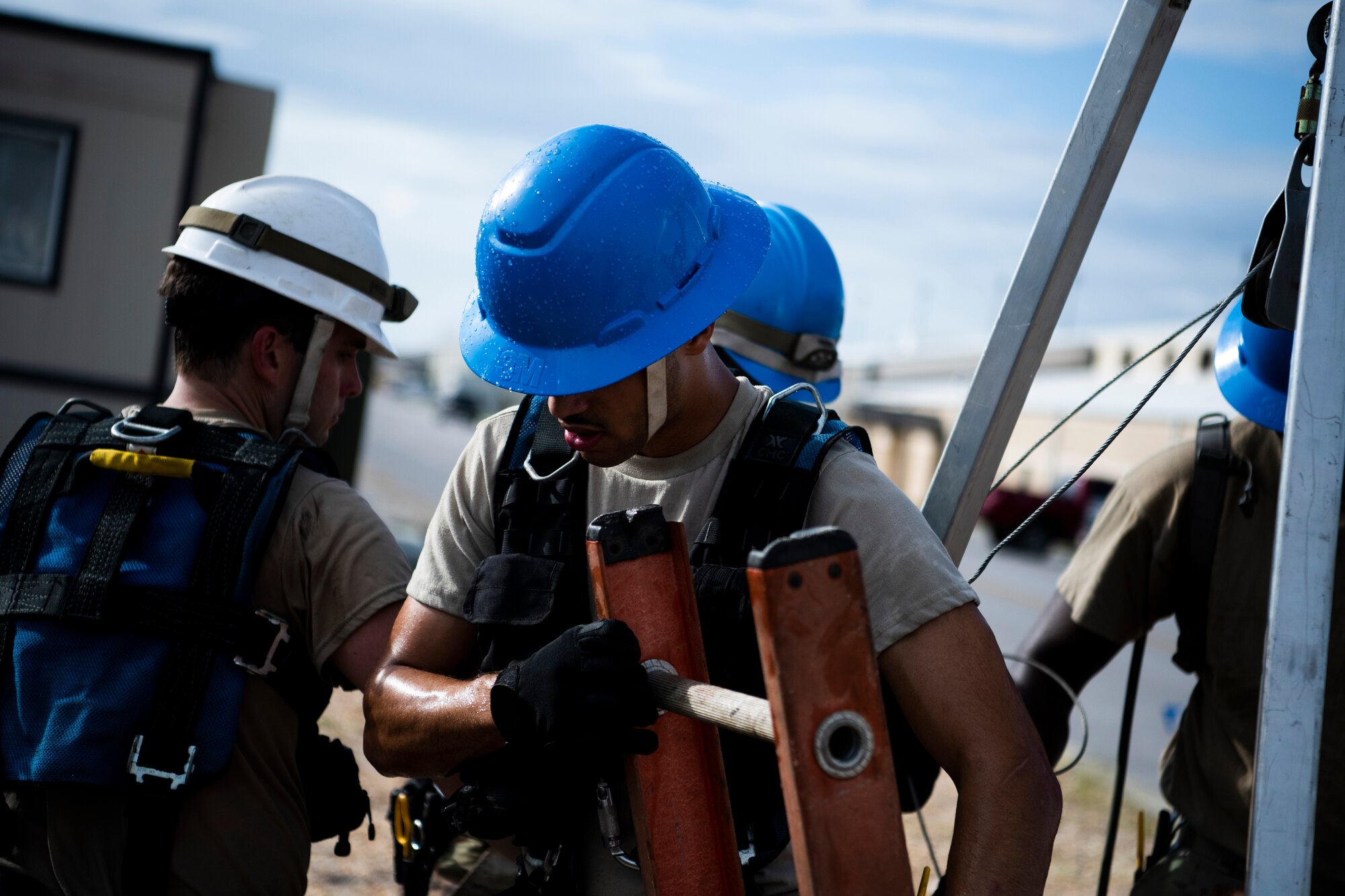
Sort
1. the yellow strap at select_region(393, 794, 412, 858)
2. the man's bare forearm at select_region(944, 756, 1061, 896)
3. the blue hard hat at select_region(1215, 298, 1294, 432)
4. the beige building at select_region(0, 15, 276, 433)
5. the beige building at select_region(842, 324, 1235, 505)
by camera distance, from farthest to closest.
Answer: the beige building at select_region(842, 324, 1235, 505) < the beige building at select_region(0, 15, 276, 433) < the yellow strap at select_region(393, 794, 412, 858) < the blue hard hat at select_region(1215, 298, 1294, 432) < the man's bare forearm at select_region(944, 756, 1061, 896)

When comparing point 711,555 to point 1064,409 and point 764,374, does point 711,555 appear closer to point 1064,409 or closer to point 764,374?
point 764,374

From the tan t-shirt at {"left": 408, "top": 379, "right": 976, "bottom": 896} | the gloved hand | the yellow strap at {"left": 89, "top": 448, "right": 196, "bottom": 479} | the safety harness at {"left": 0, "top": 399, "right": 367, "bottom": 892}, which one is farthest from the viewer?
the yellow strap at {"left": 89, "top": 448, "right": 196, "bottom": 479}

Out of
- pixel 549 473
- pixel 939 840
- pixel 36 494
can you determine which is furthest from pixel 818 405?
pixel 939 840

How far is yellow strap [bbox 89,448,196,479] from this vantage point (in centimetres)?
214

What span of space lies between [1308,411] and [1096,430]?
32.3 metres

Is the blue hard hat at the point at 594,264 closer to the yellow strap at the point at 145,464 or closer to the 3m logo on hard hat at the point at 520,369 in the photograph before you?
the 3m logo on hard hat at the point at 520,369

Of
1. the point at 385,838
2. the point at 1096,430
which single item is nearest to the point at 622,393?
the point at 385,838

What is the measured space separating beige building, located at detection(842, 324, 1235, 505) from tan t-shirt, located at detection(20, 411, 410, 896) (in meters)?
19.6

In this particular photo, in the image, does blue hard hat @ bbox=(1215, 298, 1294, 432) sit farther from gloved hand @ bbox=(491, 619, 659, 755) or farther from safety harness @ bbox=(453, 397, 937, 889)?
gloved hand @ bbox=(491, 619, 659, 755)

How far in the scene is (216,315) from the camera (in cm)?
253

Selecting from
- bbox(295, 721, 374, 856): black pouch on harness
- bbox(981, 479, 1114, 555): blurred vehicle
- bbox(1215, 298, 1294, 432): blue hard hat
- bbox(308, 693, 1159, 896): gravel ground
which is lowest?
bbox(981, 479, 1114, 555): blurred vehicle

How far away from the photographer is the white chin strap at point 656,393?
1.85 metres

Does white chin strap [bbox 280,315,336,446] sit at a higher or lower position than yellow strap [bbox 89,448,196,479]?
higher

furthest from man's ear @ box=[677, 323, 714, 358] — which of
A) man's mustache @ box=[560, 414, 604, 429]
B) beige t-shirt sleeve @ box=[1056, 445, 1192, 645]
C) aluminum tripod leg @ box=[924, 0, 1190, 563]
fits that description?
beige t-shirt sleeve @ box=[1056, 445, 1192, 645]
